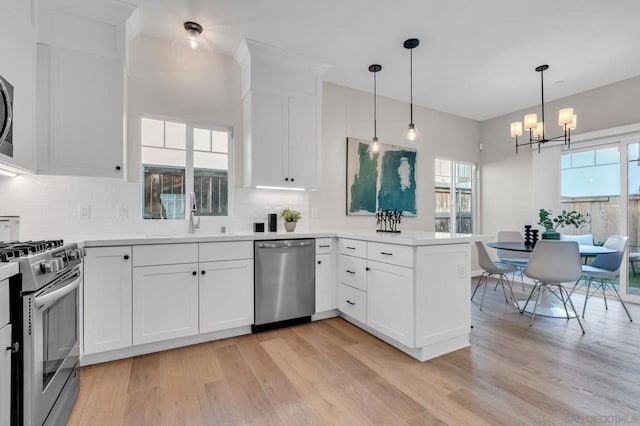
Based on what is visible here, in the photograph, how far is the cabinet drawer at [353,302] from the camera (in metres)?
2.81

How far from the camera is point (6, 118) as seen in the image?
175 cm

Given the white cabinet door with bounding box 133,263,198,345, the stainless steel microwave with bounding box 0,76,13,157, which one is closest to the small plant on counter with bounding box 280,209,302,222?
the white cabinet door with bounding box 133,263,198,345

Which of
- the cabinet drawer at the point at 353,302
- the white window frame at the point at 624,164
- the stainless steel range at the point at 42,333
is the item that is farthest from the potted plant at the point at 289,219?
the white window frame at the point at 624,164

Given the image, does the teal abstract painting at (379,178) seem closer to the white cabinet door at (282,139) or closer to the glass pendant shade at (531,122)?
the white cabinet door at (282,139)

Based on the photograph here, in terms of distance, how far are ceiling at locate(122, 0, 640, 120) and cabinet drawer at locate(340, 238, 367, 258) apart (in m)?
2.03

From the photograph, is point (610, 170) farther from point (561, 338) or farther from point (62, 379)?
point (62, 379)

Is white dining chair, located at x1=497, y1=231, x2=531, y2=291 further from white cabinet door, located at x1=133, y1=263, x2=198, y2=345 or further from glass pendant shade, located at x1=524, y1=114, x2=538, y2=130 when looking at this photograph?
white cabinet door, located at x1=133, y1=263, x2=198, y2=345

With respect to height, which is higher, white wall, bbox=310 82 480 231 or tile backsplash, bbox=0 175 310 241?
white wall, bbox=310 82 480 231

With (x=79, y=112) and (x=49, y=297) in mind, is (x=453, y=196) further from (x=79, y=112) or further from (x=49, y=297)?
(x=49, y=297)

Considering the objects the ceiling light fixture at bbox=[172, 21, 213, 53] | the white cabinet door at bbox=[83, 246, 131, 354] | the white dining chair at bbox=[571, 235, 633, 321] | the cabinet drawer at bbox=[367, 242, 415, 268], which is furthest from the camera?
the white dining chair at bbox=[571, 235, 633, 321]

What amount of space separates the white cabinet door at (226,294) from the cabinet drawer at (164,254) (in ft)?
0.45

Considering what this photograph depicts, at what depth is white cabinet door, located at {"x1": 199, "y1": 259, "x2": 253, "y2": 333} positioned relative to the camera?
2588 millimetres

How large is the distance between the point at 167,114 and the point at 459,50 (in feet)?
10.2

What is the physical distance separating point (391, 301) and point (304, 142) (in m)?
1.94
